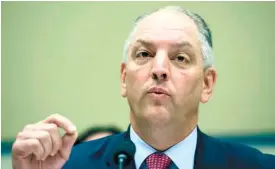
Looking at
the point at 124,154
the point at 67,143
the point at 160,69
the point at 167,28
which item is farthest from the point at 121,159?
the point at 167,28

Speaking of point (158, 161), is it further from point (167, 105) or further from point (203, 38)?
point (203, 38)

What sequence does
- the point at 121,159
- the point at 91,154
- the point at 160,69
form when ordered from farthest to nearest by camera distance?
the point at 91,154, the point at 160,69, the point at 121,159

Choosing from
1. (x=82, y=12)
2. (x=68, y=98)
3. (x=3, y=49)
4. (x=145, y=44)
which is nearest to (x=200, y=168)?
(x=145, y=44)

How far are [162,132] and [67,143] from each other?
0.96ft

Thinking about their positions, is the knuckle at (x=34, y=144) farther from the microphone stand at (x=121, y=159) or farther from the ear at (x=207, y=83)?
the ear at (x=207, y=83)

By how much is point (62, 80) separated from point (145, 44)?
26.9 inches

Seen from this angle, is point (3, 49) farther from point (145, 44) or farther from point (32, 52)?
point (145, 44)

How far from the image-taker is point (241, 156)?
4.40 feet

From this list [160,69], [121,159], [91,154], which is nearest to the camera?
[121,159]

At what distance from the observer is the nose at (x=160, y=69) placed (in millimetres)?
1216

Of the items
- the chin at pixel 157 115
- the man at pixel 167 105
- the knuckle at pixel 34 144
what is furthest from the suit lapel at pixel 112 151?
the knuckle at pixel 34 144

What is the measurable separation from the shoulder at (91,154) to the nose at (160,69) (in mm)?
245

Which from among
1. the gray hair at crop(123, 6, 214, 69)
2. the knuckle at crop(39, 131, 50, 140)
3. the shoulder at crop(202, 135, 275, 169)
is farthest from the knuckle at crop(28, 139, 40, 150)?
the shoulder at crop(202, 135, 275, 169)

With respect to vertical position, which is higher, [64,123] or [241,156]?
[64,123]
